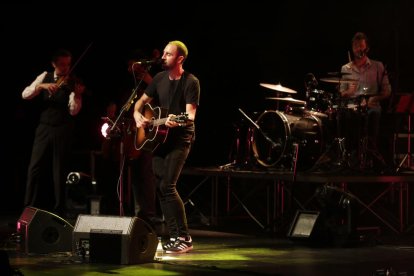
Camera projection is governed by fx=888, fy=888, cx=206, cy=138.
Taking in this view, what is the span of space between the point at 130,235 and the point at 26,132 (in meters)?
6.77

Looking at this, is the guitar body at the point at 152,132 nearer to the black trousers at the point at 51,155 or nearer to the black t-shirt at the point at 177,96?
the black t-shirt at the point at 177,96

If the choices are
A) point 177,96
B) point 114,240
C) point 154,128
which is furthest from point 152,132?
point 114,240

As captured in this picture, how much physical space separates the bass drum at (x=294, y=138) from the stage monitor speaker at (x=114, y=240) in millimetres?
3670

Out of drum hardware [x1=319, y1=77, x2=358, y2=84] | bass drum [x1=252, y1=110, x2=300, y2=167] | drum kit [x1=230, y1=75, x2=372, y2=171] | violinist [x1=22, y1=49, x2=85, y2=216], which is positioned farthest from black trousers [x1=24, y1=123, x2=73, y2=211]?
drum hardware [x1=319, y1=77, x2=358, y2=84]

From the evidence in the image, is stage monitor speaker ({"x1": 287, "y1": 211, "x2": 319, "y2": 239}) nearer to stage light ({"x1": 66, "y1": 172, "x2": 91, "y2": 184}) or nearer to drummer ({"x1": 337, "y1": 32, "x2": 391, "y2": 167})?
drummer ({"x1": 337, "y1": 32, "x2": 391, "y2": 167})

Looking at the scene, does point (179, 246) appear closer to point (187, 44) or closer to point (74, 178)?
point (74, 178)

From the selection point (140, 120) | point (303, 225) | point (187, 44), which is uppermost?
point (187, 44)

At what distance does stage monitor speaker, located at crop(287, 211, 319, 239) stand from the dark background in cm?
422

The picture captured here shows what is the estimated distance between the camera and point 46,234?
8.30 metres

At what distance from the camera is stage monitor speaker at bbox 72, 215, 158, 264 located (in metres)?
7.53

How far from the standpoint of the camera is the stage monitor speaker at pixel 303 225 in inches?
365

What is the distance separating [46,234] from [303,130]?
402 centimetres

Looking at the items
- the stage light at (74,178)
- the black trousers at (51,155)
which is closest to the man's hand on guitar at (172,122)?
the black trousers at (51,155)

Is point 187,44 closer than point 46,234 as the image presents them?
No
